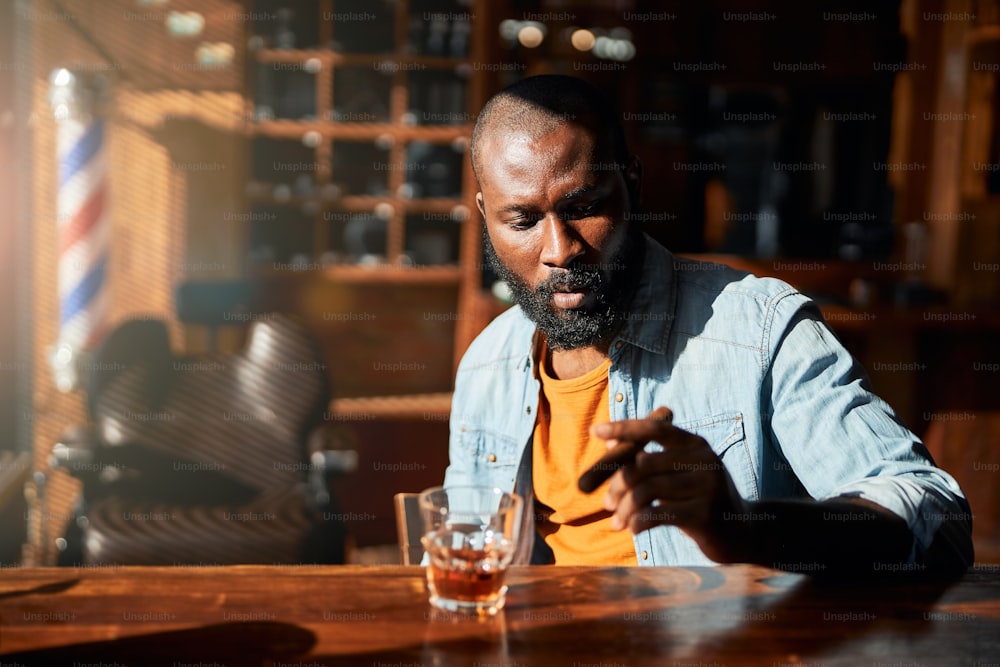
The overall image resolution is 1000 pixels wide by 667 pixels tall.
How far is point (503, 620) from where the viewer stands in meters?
1.04

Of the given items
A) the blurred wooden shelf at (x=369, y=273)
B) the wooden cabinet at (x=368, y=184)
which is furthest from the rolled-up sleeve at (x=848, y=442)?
the blurred wooden shelf at (x=369, y=273)

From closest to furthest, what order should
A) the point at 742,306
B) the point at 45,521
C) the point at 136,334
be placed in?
the point at 742,306
the point at 136,334
the point at 45,521

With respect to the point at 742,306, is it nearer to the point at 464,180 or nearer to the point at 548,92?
the point at 548,92

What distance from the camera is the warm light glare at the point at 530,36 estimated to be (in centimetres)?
430

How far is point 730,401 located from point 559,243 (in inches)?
14.9

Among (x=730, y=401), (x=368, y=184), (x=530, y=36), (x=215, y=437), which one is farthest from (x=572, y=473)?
(x=530, y=36)

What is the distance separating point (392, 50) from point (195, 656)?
3685mm

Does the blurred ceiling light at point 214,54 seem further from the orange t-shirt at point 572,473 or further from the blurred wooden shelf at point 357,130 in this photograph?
the orange t-shirt at point 572,473

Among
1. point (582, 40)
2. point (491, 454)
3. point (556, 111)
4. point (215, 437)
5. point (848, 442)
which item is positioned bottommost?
point (215, 437)

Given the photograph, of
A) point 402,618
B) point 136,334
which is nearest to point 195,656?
point 402,618

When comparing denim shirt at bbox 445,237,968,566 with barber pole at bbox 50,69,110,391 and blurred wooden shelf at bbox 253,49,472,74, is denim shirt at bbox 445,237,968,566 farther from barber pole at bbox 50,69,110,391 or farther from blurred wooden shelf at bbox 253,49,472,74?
blurred wooden shelf at bbox 253,49,472,74

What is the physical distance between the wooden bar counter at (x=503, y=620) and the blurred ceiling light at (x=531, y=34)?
352 centimetres

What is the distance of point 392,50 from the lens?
4266mm

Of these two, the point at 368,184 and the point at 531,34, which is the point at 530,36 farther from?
the point at 368,184
